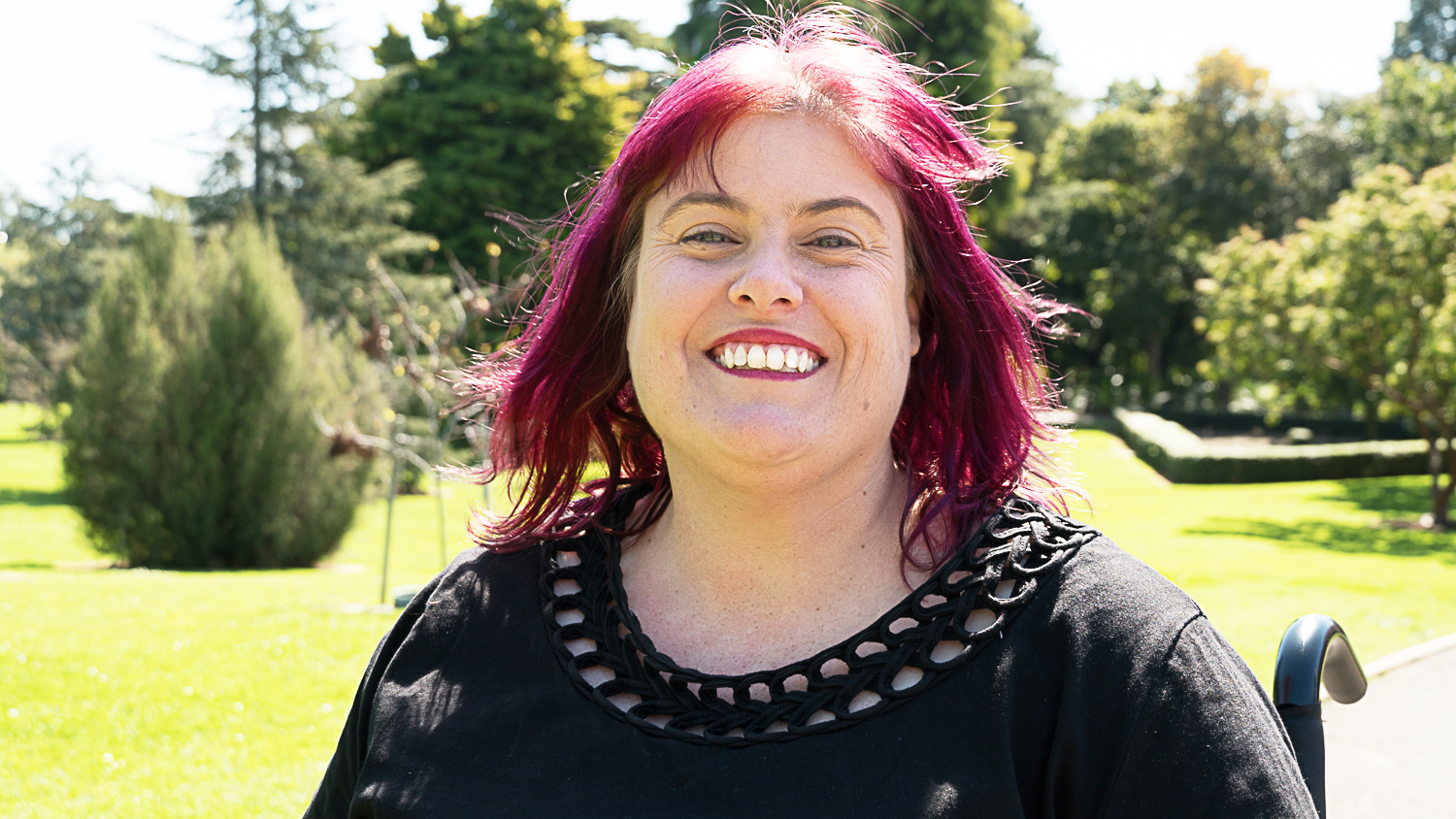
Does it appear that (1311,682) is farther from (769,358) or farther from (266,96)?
(266,96)

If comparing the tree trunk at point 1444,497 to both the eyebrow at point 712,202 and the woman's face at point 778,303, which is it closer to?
the woman's face at point 778,303

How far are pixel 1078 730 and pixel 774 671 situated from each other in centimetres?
42

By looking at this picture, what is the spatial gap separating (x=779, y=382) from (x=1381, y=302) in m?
18.4

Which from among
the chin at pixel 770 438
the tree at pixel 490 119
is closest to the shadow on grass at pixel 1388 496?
the tree at pixel 490 119

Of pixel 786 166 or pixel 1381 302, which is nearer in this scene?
pixel 786 166

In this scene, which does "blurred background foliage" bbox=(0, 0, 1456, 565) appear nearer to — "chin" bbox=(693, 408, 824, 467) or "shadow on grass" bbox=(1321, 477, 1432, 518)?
"chin" bbox=(693, 408, 824, 467)

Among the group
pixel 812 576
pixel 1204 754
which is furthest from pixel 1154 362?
pixel 1204 754

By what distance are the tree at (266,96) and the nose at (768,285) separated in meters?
26.9

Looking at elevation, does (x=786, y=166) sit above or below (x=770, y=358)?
above

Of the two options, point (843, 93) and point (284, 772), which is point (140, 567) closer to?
point (284, 772)

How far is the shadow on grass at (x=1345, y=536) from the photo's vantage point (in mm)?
15594

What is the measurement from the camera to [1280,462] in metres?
26.3

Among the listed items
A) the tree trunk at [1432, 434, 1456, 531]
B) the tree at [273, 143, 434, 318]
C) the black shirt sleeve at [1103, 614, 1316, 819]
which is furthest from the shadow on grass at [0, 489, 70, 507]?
the black shirt sleeve at [1103, 614, 1316, 819]

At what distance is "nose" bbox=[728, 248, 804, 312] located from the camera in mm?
1627
